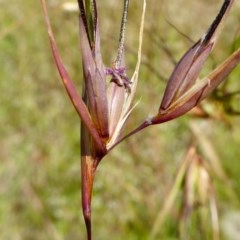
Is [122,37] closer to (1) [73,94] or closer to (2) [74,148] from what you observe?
(1) [73,94]

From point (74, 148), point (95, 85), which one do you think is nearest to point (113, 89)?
point (95, 85)

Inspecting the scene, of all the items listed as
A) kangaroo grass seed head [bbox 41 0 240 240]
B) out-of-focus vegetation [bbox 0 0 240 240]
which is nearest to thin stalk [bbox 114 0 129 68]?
kangaroo grass seed head [bbox 41 0 240 240]

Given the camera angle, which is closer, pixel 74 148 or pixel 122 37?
pixel 122 37

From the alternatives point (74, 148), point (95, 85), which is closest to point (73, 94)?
point (95, 85)

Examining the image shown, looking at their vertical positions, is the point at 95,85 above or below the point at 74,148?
above

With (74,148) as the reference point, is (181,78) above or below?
above

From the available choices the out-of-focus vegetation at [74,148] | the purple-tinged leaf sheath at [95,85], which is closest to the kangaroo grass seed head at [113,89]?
the purple-tinged leaf sheath at [95,85]

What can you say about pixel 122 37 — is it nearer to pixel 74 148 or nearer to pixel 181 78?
pixel 181 78
